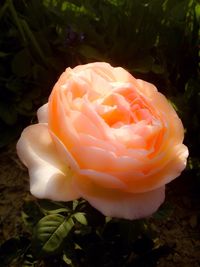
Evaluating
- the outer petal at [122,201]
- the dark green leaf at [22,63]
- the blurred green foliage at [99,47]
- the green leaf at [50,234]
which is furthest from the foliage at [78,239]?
the dark green leaf at [22,63]

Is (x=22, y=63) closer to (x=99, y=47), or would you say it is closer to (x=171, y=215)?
(x=99, y=47)

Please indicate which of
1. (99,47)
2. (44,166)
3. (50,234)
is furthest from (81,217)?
(99,47)

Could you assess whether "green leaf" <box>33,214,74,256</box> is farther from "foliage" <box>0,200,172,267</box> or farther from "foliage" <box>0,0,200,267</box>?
"foliage" <box>0,0,200,267</box>

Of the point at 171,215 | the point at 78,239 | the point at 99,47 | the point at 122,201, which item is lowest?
the point at 171,215

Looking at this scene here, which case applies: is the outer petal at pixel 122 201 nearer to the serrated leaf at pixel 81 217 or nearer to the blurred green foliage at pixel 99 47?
A: the serrated leaf at pixel 81 217

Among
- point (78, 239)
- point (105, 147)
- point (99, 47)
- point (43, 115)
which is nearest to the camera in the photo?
point (105, 147)
